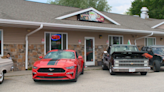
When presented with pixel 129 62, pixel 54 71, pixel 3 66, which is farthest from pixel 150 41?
pixel 3 66

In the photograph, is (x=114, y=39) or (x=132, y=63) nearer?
(x=132, y=63)

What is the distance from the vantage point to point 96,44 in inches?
619

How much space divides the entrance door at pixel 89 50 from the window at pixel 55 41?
1.90 m

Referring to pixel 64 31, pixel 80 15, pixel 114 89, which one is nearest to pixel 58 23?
pixel 64 31

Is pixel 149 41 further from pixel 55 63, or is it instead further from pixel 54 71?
pixel 54 71

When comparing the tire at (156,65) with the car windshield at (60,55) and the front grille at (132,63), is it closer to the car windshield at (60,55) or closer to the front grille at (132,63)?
the front grille at (132,63)

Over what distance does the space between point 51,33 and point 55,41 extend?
64 cm

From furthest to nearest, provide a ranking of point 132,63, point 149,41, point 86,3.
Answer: point 86,3 → point 149,41 → point 132,63

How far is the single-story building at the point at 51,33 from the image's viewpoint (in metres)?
11.8

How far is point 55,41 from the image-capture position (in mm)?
13789

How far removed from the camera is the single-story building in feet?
38.8

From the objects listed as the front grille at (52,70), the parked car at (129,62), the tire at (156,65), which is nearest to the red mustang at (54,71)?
the front grille at (52,70)

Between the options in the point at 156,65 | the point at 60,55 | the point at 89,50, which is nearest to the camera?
the point at 60,55

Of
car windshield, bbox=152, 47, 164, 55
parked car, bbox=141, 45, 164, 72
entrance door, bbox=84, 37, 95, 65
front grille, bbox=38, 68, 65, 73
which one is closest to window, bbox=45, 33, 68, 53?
entrance door, bbox=84, 37, 95, 65
